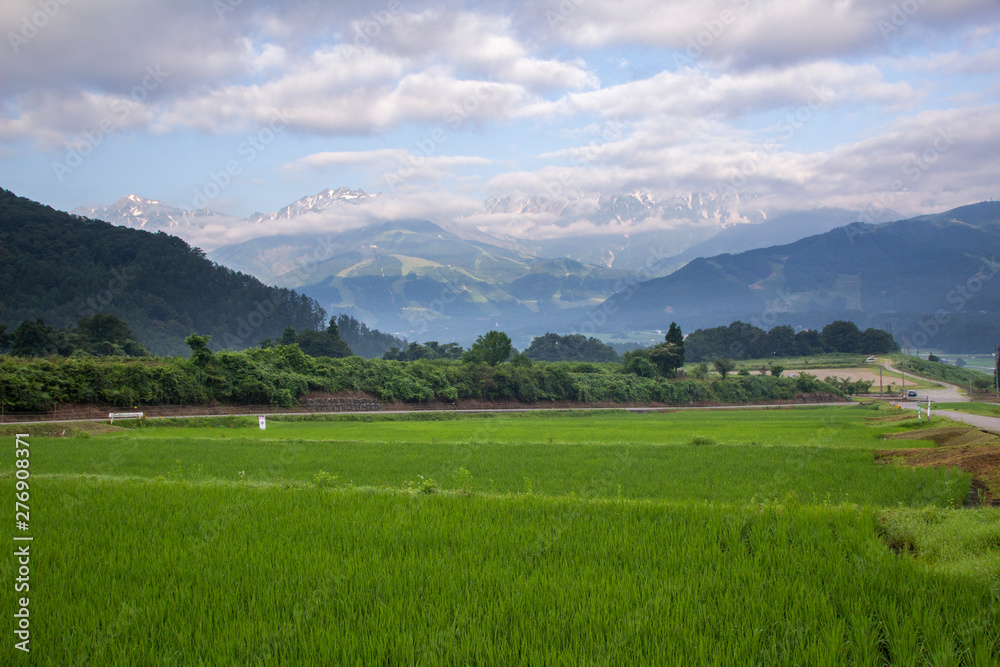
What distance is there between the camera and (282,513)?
26.8 ft

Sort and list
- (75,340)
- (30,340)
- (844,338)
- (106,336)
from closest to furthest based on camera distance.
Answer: (30,340) → (75,340) → (106,336) → (844,338)

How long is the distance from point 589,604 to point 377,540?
3056 millimetres

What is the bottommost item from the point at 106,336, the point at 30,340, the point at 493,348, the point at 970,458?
the point at 970,458

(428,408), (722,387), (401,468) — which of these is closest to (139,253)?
(428,408)

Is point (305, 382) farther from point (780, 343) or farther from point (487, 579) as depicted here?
point (780, 343)

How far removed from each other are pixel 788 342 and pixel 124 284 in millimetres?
182059

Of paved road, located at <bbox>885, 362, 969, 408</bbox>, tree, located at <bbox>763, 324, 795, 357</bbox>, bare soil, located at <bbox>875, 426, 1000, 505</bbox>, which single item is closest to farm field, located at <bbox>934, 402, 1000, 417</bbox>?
paved road, located at <bbox>885, 362, 969, 408</bbox>

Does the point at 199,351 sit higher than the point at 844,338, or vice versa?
the point at 199,351

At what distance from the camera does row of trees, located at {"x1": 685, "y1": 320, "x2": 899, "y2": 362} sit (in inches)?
5709

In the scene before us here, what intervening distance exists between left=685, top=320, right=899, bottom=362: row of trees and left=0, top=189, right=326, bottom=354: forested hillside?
138533 millimetres

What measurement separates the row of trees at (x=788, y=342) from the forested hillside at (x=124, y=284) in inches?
5454

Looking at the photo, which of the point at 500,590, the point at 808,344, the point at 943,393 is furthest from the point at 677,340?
the point at 500,590

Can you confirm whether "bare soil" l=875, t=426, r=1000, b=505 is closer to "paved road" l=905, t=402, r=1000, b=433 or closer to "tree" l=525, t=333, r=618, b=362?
"paved road" l=905, t=402, r=1000, b=433

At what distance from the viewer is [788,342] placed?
493 ft
